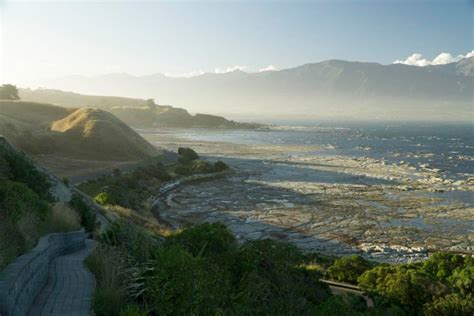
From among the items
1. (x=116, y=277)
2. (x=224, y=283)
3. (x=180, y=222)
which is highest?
(x=116, y=277)

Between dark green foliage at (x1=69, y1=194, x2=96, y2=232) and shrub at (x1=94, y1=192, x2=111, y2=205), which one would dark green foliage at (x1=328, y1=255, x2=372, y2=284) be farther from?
shrub at (x1=94, y1=192, x2=111, y2=205)

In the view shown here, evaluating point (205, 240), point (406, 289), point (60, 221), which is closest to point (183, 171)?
point (406, 289)

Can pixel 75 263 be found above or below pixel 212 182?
above

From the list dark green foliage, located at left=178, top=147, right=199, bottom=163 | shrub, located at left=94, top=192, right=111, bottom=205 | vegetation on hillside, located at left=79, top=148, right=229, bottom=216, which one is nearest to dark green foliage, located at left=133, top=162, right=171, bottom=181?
vegetation on hillside, located at left=79, top=148, right=229, bottom=216

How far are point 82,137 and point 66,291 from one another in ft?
247

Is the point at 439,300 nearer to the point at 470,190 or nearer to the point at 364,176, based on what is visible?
the point at 470,190

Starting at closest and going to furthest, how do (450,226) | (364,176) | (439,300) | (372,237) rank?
(439,300) < (372,237) < (450,226) < (364,176)

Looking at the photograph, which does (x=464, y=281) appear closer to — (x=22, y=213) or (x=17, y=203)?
(x=22, y=213)

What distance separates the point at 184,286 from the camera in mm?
9258

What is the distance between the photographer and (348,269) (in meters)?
24.9

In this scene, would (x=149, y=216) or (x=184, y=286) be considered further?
(x=149, y=216)

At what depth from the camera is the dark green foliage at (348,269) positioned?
24.5 meters

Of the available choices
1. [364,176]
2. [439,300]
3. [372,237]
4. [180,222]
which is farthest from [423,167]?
[439,300]

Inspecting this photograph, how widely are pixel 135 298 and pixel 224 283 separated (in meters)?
2.89
